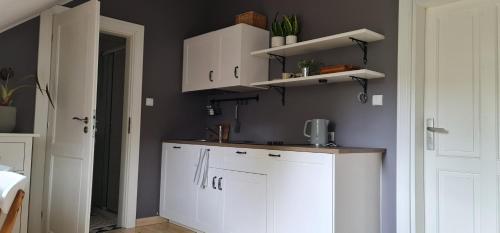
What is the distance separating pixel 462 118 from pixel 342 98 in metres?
0.88

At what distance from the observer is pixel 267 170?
2.83 metres

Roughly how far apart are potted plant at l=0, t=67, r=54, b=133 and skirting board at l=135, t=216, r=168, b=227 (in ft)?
4.82

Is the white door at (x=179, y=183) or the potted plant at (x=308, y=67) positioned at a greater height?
the potted plant at (x=308, y=67)

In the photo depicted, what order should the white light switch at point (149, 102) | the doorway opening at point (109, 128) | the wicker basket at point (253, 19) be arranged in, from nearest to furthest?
the wicker basket at point (253, 19) < the white light switch at point (149, 102) < the doorway opening at point (109, 128)

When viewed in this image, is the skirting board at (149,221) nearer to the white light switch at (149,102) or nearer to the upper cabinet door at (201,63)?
the white light switch at (149,102)

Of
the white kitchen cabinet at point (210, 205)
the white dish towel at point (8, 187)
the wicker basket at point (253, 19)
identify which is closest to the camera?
the white dish towel at point (8, 187)

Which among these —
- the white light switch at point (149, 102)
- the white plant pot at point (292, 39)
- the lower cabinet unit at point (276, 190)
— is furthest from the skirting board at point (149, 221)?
the white plant pot at point (292, 39)

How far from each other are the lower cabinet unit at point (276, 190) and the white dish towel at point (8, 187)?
1714mm

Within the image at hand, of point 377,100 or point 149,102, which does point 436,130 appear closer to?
point 377,100

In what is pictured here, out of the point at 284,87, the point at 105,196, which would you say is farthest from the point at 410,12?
the point at 105,196

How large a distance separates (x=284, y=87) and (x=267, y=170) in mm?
1007

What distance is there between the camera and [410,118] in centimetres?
267

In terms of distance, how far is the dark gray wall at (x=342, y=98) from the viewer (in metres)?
2.78

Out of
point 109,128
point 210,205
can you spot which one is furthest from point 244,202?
point 109,128
